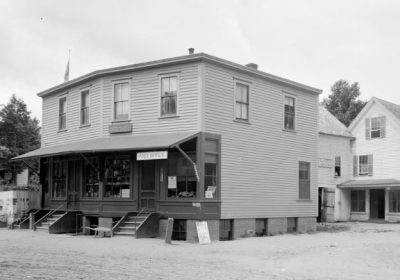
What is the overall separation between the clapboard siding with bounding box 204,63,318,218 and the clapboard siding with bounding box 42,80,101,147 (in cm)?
554

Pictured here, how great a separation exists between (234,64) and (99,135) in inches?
254

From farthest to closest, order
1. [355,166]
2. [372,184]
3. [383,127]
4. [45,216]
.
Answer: [355,166]
[383,127]
[372,184]
[45,216]

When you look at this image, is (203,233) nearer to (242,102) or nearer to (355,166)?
(242,102)

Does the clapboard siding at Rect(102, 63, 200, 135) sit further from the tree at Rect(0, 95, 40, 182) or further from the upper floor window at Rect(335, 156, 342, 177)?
the tree at Rect(0, 95, 40, 182)

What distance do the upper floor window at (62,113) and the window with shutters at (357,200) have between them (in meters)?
21.8

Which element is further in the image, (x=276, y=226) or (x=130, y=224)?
(x=276, y=226)

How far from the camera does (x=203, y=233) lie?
19.7m

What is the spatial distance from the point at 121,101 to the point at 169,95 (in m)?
2.45

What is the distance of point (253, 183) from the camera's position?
22891 millimetres

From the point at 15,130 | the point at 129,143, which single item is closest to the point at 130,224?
the point at 129,143

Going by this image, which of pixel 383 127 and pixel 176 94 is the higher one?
pixel 383 127

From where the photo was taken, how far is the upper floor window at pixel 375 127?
36.6m

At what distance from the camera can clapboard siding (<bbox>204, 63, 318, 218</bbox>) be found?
21344 mm

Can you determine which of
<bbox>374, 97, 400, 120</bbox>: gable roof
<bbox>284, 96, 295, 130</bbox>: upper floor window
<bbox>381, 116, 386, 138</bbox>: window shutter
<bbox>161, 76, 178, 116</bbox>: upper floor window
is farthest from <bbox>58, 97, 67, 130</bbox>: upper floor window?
<bbox>374, 97, 400, 120</bbox>: gable roof
